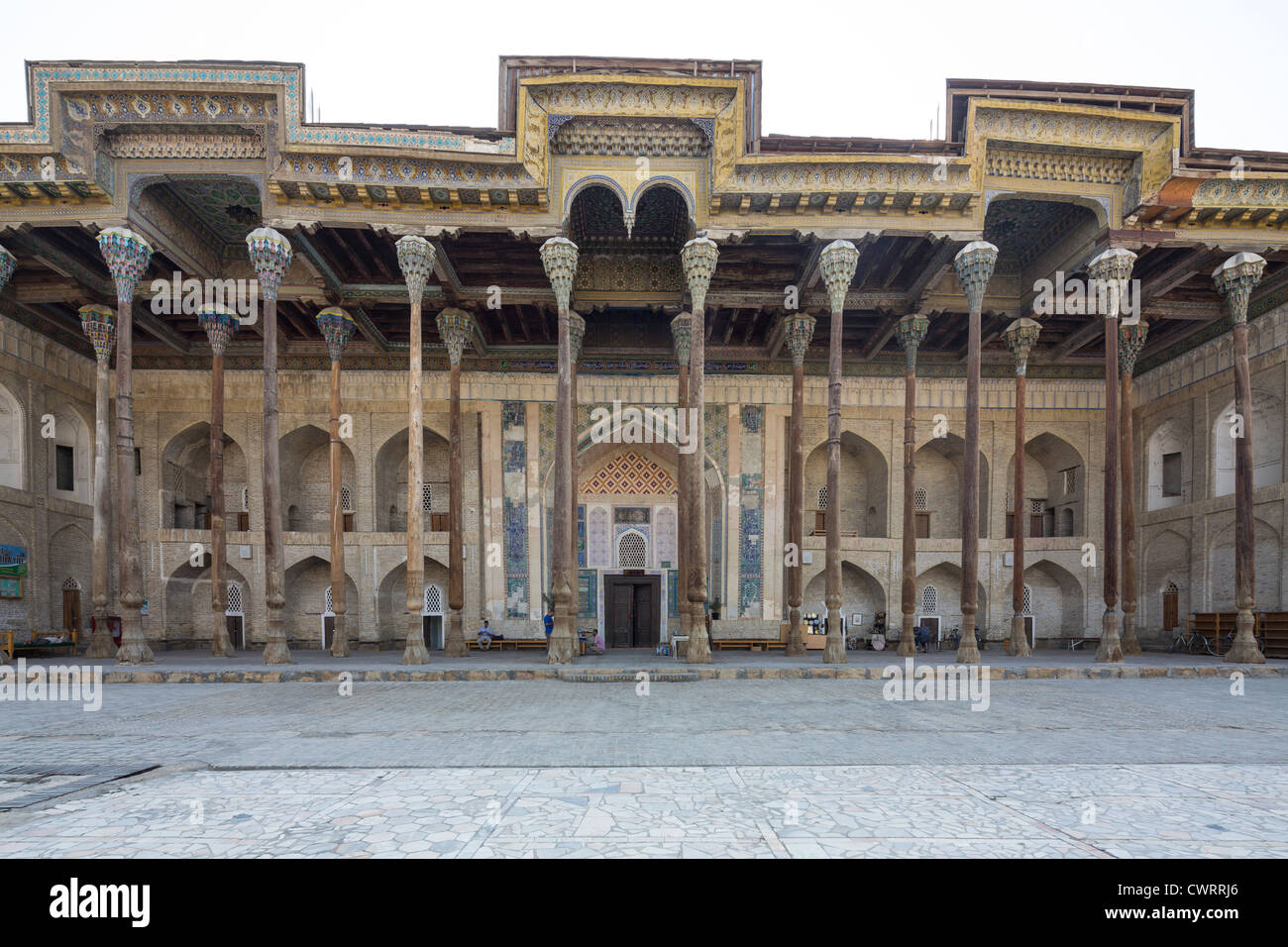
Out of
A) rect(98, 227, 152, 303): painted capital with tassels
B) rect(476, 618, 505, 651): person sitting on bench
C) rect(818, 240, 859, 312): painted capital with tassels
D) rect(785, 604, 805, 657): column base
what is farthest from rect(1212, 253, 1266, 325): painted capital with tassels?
rect(98, 227, 152, 303): painted capital with tassels

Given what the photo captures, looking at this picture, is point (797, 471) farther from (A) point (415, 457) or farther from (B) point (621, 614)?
(A) point (415, 457)

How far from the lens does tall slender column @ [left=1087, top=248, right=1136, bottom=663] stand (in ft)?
38.8

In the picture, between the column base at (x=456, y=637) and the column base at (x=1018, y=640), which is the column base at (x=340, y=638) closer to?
the column base at (x=456, y=637)

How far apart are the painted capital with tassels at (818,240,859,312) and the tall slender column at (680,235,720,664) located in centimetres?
205

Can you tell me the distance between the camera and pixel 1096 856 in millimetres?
3025

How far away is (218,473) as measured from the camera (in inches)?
551

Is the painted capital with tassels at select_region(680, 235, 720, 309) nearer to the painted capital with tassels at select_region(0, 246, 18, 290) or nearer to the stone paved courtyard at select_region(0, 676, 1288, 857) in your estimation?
the stone paved courtyard at select_region(0, 676, 1288, 857)

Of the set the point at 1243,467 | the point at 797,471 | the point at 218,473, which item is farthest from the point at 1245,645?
the point at 218,473

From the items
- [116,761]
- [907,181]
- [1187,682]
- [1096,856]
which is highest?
[907,181]

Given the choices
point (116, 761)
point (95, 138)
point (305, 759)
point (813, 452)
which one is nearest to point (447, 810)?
point (305, 759)

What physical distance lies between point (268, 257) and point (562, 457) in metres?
5.88

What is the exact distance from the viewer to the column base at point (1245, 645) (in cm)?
1212
